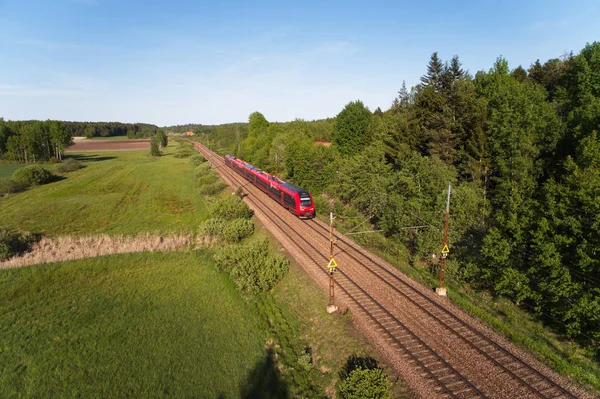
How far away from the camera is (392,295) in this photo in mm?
23344

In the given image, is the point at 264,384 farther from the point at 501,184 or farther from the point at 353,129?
the point at 353,129

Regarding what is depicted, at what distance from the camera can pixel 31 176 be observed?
76438 mm

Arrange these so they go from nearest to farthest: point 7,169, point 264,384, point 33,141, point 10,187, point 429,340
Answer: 1. point 264,384
2. point 429,340
3. point 10,187
4. point 7,169
5. point 33,141

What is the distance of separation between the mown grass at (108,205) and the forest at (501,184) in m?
22.2

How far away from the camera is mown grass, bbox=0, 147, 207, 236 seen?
46938 mm

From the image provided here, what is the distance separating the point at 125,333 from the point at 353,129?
51808 mm

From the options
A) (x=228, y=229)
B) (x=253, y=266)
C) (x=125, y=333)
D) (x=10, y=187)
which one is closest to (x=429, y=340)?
(x=253, y=266)

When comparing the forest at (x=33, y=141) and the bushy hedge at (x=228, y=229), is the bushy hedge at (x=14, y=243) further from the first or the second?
the forest at (x=33, y=141)

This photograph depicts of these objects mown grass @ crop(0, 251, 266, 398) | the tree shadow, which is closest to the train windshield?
mown grass @ crop(0, 251, 266, 398)

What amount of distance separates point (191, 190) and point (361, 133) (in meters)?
38.4

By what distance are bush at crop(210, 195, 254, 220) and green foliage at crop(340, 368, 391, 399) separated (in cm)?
2957

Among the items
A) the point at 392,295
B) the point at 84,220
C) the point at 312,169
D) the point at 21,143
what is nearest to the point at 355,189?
the point at 312,169

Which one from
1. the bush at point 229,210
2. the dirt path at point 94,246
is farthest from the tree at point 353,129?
the dirt path at point 94,246

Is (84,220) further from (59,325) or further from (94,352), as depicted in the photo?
(94,352)
